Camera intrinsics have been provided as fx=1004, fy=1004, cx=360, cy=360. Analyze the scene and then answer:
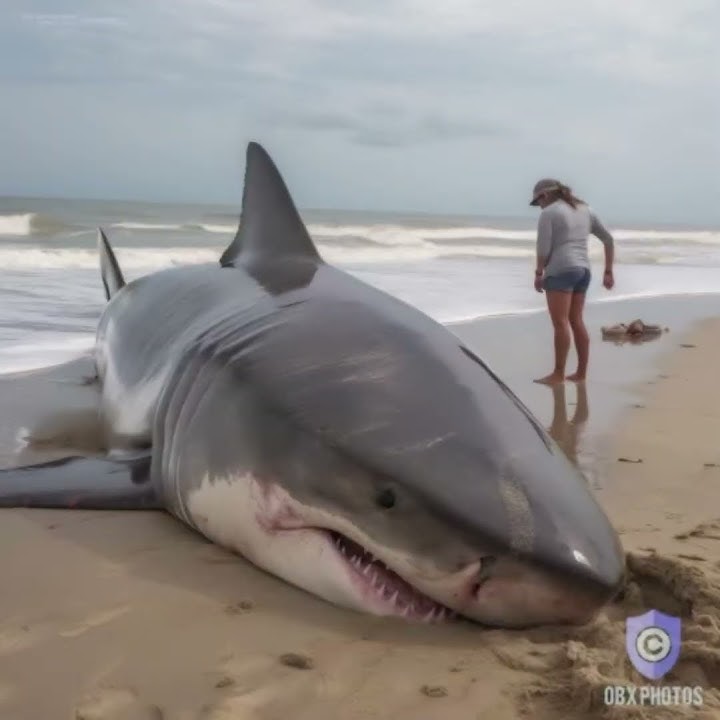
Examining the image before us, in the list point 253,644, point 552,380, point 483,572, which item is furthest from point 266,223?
point 552,380

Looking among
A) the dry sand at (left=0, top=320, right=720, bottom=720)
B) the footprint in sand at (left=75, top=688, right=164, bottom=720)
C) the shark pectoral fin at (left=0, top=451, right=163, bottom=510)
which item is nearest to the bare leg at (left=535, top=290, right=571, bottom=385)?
the dry sand at (left=0, top=320, right=720, bottom=720)

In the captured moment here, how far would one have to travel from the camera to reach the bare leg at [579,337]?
791 centimetres

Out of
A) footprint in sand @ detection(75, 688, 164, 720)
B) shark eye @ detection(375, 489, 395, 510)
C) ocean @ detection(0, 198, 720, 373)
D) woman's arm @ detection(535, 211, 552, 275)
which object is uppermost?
woman's arm @ detection(535, 211, 552, 275)

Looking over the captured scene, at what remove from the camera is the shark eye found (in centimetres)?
279

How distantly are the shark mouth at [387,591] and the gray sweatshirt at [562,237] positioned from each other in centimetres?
557

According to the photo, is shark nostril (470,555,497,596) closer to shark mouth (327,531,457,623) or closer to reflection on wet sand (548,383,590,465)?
shark mouth (327,531,457,623)

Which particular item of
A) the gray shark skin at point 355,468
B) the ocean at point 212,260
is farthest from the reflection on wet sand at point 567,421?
the ocean at point 212,260

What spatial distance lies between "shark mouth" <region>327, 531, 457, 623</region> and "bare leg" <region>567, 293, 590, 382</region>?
520 centimetres

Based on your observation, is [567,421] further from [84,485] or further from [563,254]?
[84,485]

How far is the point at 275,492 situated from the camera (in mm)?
3107

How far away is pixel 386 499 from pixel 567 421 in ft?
12.4

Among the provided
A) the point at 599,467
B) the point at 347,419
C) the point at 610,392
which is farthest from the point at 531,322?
the point at 347,419

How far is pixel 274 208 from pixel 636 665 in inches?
128

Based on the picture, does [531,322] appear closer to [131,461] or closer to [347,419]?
[131,461]
